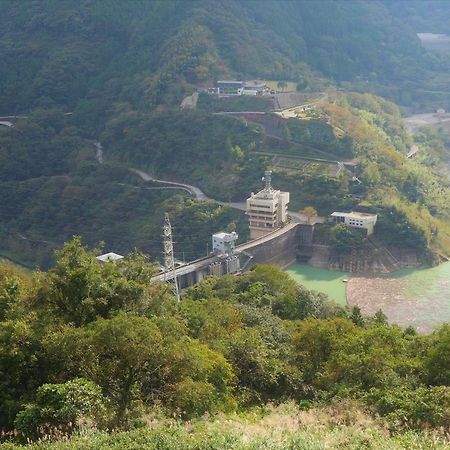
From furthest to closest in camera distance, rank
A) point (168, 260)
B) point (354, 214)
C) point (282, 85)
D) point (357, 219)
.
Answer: point (282, 85) → point (354, 214) → point (357, 219) → point (168, 260)

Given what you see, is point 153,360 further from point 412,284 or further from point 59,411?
point 412,284

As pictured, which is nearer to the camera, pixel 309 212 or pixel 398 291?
pixel 398 291

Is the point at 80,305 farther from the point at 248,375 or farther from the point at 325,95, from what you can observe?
the point at 325,95

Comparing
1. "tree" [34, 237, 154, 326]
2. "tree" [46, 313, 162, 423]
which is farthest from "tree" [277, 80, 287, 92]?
"tree" [46, 313, 162, 423]

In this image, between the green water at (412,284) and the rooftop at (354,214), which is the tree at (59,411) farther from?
the rooftop at (354,214)

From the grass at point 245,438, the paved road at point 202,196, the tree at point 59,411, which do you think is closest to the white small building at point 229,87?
the paved road at point 202,196

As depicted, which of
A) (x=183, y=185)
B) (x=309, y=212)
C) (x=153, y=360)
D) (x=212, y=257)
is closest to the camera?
(x=153, y=360)

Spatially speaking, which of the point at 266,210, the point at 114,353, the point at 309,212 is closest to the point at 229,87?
the point at 309,212
